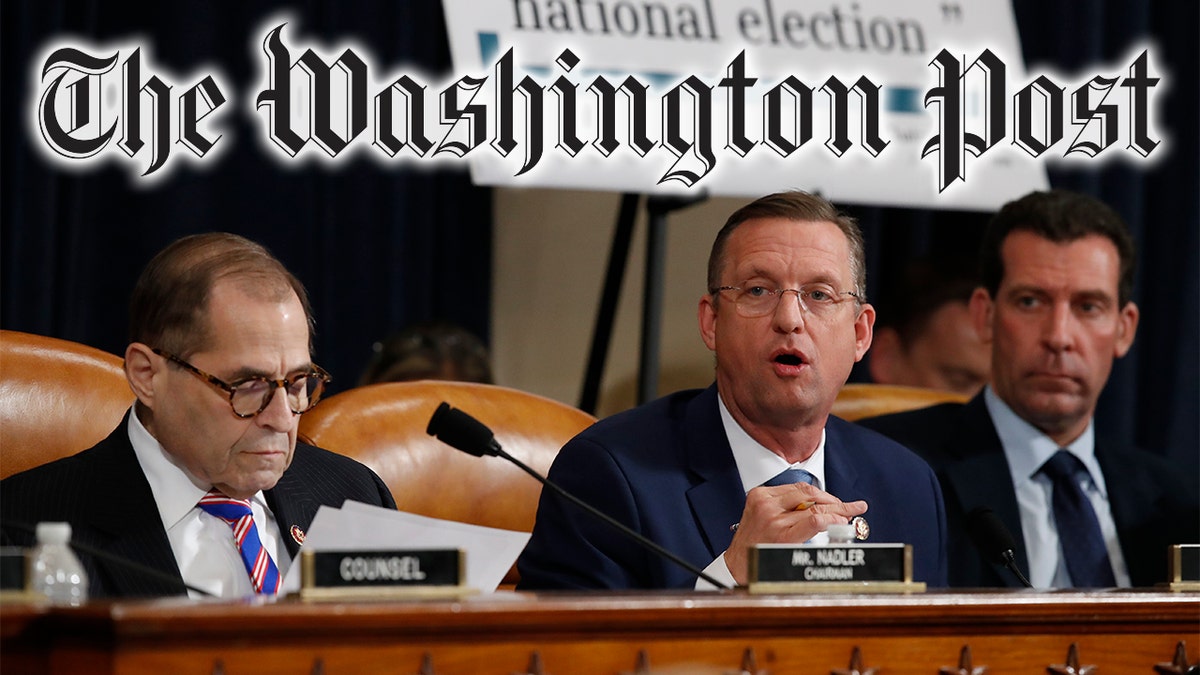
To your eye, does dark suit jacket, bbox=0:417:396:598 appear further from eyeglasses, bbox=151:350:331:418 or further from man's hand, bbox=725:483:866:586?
man's hand, bbox=725:483:866:586

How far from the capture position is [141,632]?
1.23m

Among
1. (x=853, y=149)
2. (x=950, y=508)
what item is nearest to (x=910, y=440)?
(x=950, y=508)

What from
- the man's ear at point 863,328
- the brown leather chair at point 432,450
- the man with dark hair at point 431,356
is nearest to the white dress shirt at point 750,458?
the man's ear at point 863,328

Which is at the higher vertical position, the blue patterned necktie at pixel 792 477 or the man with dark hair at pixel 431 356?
the man with dark hair at pixel 431 356

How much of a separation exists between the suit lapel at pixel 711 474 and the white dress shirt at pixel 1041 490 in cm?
87

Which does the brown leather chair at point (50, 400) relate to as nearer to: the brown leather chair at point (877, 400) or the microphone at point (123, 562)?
the microphone at point (123, 562)

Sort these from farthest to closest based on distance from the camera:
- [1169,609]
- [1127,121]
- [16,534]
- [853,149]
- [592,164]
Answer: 1. [1127,121]
2. [853,149]
3. [592,164]
4. [16,534]
5. [1169,609]

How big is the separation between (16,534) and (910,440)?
166 centimetres

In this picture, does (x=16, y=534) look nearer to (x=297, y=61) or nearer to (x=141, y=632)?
(x=141, y=632)

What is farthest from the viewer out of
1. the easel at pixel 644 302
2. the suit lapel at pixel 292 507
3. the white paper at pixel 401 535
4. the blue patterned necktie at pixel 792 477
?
the easel at pixel 644 302

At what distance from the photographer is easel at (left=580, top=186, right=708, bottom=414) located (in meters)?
3.36

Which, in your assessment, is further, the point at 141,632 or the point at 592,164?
the point at 592,164

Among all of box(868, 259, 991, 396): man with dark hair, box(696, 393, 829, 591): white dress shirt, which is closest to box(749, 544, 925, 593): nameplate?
box(696, 393, 829, 591): white dress shirt

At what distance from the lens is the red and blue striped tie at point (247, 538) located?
1958 millimetres
